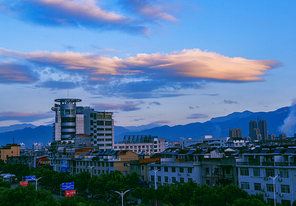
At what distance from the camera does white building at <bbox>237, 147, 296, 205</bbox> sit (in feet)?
195

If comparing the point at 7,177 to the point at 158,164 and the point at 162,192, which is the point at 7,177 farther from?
the point at 162,192

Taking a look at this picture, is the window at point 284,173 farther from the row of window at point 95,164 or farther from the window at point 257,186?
the row of window at point 95,164

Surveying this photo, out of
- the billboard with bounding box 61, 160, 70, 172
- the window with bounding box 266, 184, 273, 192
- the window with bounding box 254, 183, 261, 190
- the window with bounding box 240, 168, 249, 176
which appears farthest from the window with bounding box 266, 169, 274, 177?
the billboard with bounding box 61, 160, 70, 172

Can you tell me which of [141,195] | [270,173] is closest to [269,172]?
[270,173]

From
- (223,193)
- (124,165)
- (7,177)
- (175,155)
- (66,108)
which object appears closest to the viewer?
(223,193)

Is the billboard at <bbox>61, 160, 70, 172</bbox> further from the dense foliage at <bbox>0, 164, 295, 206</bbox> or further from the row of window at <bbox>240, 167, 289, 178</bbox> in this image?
the row of window at <bbox>240, 167, 289, 178</bbox>

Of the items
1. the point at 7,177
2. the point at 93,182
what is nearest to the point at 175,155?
the point at 93,182

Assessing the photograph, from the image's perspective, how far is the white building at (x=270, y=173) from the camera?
59.6m

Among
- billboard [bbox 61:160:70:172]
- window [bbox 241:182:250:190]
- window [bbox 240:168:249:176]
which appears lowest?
billboard [bbox 61:160:70:172]

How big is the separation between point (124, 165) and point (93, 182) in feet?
51.6

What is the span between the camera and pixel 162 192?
239ft

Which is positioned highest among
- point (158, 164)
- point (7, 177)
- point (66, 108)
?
point (66, 108)

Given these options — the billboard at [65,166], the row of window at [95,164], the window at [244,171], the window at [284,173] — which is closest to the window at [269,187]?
the window at [284,173]

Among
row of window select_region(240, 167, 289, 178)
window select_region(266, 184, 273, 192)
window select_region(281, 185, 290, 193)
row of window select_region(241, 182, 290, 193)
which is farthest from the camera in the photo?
window select_region(266, 184, 273, 192)
